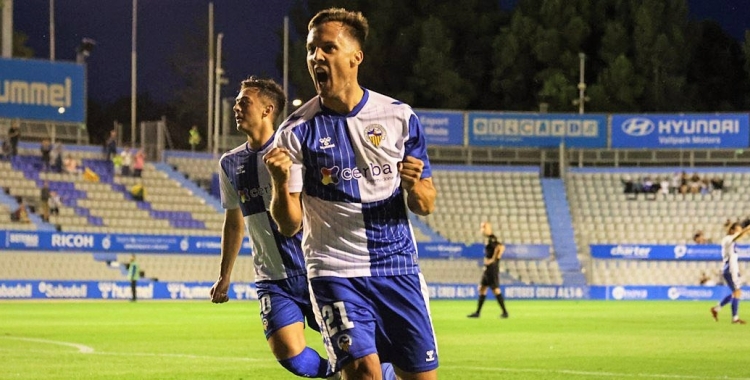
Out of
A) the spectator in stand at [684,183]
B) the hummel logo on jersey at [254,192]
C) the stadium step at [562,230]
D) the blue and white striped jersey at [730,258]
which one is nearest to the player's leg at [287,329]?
the hummel logo on jersey at [254,192]

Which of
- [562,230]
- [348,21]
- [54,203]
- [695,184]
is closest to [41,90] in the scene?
[54,203]

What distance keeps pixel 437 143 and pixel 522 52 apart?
16146 mm

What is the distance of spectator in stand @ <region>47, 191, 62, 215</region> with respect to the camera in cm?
4150

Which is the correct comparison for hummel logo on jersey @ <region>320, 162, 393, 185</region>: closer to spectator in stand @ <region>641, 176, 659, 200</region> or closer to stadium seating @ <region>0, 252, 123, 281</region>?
stadium seating @ <region>0, 252, 123, 281</region>

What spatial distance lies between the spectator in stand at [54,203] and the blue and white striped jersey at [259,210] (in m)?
33.2

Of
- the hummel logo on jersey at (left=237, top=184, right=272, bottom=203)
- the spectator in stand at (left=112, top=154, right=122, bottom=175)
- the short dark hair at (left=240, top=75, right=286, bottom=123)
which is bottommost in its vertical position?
the spectator in stand at (left=112, top=154, right=122, bottom=175)

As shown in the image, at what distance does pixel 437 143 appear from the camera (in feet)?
177

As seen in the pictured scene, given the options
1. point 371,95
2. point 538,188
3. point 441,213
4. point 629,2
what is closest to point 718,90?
point 629,2

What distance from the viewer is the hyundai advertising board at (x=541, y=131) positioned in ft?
178

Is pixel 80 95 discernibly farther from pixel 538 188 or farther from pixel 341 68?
pixel 341 68

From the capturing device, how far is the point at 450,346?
17938mm

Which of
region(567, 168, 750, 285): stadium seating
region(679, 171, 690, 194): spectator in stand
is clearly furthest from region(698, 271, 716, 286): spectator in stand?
region(679, 171, 690, 194): spectator in stand

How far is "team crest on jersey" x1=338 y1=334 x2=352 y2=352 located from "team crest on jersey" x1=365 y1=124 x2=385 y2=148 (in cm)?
103

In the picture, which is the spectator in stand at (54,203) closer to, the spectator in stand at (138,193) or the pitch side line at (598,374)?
the spectator in stand at (138,193)
